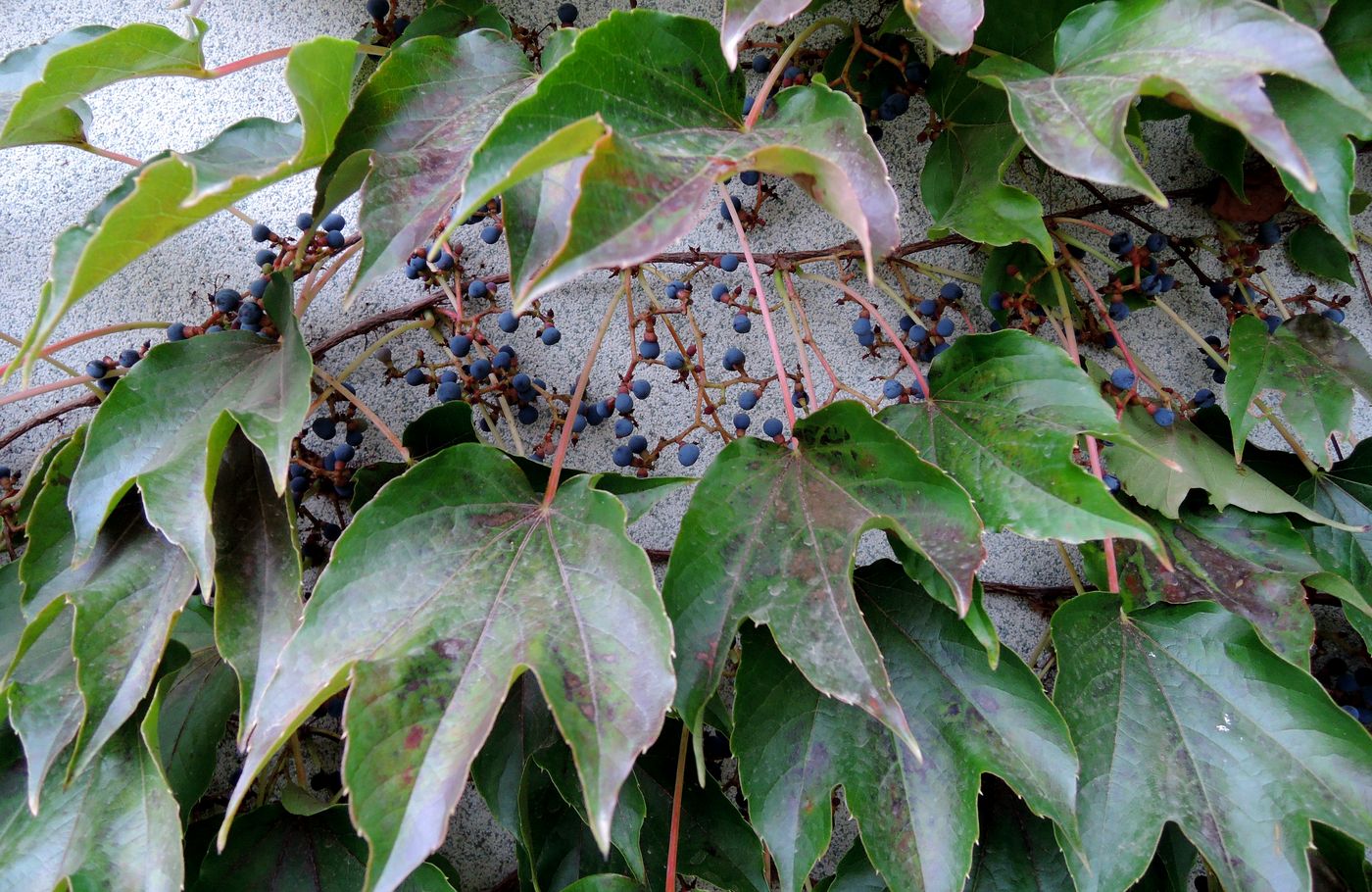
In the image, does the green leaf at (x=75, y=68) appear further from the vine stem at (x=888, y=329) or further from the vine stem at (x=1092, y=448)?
the vine stem at (x=1092, y=448)

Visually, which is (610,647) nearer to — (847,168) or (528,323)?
(847,168)

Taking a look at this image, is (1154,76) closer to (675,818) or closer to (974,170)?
(974,170)

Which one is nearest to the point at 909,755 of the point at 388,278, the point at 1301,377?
the point at 1301,377

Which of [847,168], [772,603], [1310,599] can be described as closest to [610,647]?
[772,603]

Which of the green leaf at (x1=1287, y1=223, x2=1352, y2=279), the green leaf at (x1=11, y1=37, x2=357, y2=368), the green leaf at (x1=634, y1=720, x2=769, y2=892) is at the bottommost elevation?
the green leaf at (x1=634, y1=720, x2=769, y2=892)

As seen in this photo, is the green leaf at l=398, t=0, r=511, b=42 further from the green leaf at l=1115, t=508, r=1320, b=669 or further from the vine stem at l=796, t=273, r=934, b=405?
the green leaf at l=1115, t=508, r=1320, b=669

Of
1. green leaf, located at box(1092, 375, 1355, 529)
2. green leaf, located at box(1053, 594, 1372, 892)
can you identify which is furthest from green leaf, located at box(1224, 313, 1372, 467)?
green leaf, located at box(1053, 594, 1372, 892)

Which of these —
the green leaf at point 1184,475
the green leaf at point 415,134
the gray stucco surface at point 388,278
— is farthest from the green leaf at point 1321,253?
the green leaf at point 415,134
